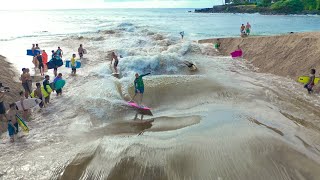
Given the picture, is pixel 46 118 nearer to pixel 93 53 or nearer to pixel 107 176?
pixel 107 176

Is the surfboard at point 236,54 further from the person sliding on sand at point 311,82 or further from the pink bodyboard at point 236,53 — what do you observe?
the person sliding on sand at point 311,82

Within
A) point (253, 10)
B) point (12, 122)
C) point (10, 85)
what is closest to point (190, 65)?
point (10, 85)

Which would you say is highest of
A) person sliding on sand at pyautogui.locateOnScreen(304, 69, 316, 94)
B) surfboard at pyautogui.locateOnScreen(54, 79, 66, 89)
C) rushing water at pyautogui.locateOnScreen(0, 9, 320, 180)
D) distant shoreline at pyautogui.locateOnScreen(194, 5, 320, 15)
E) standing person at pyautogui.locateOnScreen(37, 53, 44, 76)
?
distant shoreline at pyautogui.locateOnScreen(194, 5, 320, 15)

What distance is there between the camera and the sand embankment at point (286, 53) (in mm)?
18766

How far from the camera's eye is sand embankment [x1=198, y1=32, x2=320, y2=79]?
18.8 m

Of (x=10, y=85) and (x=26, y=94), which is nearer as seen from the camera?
(x=26, y=94)

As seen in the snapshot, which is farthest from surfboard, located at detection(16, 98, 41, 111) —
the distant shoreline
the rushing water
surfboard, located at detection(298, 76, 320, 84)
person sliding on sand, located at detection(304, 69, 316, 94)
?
the distant shoreline

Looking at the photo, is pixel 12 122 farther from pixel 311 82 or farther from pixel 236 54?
pixel 236 54

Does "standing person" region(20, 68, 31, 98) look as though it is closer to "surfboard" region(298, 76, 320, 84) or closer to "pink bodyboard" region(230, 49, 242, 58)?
"surfboard" region(298, 76, 320, 84)

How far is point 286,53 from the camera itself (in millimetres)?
21109

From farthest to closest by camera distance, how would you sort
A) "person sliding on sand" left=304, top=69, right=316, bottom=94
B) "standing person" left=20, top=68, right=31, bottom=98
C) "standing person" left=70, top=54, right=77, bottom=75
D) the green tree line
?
1. the green tree line
2. "standing person" left=70, top=54, right=77, bottom=75
3. "person sliding on sand" left=304, top=69, right=316, bottom=94
4. "standing person" left=20, top=68, right=31, bottom=98

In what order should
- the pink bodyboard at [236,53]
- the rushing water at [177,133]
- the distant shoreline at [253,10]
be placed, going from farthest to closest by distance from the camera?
1. the distant shoreline at [253,10]
2. the pink bodyboard at [236,53]
3. the rushing water at [177,133]

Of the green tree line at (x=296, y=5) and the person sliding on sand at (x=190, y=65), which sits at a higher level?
the green tree line at (x=296, y=5)

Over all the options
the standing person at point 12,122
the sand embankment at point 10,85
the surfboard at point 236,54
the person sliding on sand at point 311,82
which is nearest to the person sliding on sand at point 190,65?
the surfboard at point 236,54
